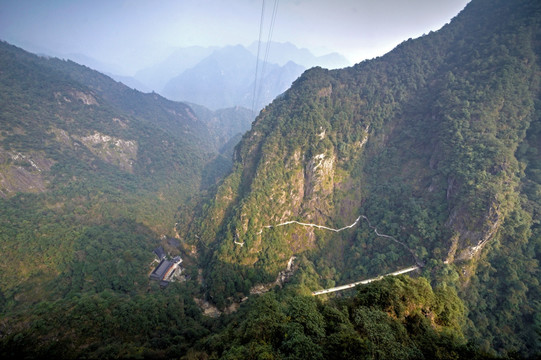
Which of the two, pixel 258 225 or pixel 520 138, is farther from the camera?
pixel 258 225

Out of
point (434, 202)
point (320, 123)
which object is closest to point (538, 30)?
point (434, 202)

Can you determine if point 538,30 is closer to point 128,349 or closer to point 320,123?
point 320,123

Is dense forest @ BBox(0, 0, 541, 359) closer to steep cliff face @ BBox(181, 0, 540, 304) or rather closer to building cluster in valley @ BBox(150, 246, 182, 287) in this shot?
steep cliff face @ BBox(181, 0, 540, 304)

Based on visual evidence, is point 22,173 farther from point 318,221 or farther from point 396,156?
point 396,156

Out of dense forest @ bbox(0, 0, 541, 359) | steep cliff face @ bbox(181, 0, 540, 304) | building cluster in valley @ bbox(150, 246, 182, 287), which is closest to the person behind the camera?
dense forest @ bbox(0, 0, 541, 359)

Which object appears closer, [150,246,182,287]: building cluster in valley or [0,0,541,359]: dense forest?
[0,0,541,359]: dense forest

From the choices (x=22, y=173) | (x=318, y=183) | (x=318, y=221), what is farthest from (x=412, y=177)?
(x=22, y=173)

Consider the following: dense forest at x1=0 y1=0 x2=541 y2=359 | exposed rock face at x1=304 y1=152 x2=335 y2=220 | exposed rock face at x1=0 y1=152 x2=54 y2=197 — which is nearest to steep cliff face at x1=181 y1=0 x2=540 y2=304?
exposed rock face at x1=304 y1=152 x2=335 y2=220
